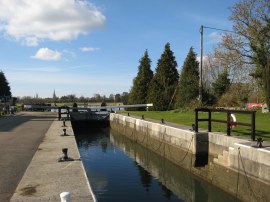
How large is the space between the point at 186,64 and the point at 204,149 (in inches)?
1272

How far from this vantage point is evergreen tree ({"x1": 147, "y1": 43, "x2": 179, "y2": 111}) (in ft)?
152

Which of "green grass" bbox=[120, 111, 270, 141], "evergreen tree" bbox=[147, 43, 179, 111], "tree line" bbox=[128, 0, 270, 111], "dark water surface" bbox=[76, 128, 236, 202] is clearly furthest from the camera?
"evergreen tree" bbox=[147, 43, 179, 111]

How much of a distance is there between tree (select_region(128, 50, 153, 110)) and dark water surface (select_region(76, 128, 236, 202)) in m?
33.4

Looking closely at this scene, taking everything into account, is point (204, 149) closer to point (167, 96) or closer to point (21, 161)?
point (21, 161)

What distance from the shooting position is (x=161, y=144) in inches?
800

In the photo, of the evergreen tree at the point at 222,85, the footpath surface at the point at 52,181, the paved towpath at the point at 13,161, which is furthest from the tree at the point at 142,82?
the footpath surface at the point at 52,181

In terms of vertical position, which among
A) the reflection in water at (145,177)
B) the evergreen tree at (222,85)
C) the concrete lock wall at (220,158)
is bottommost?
the reflection in water at (145,177)

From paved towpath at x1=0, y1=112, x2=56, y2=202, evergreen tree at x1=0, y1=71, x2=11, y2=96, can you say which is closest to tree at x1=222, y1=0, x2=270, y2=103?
paved towpath at x1=0, y1=112, x2=56, y2=202

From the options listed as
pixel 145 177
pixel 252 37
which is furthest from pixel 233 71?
pixel 145 177

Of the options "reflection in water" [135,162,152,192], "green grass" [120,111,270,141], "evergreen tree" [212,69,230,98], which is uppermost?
"evergreen tree" [212,69,230,98]

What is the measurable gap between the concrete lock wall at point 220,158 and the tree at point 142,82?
1283 inches

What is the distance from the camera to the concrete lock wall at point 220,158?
33.2ft

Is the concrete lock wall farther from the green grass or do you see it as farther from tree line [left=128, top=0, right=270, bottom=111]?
tree line [left=128, top=0, right=270, bottom=111]

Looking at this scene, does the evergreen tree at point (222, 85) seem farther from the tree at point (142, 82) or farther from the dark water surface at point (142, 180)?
the dark water surface at point (142, 180)
